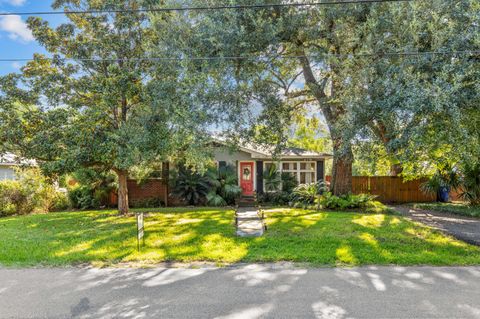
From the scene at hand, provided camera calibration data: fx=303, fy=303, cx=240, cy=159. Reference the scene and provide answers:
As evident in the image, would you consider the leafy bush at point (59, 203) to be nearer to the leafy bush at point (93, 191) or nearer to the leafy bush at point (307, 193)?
the leafy bush at point (93, 191)

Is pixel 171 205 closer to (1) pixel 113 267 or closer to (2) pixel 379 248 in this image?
(1) pixel 113 267

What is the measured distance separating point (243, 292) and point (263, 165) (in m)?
12.6

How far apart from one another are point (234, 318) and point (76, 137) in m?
8.71

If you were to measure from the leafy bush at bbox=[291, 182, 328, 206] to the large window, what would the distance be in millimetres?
2450

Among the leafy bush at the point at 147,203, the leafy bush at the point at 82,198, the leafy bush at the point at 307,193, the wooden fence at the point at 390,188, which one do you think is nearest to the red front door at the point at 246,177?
the leafy bush at the point at 307,193

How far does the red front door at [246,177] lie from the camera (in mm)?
16984

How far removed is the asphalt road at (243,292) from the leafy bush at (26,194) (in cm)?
1054

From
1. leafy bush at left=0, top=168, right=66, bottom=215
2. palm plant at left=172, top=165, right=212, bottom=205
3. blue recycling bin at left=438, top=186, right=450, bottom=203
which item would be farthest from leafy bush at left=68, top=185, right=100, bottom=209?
blue recycling bin at left=438, top=186, right=450, bottom=203

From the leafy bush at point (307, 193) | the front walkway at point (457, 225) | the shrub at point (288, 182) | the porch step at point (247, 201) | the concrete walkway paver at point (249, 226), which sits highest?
the shrub at point (288, 182)

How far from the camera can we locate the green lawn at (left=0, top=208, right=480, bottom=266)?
20.0ft

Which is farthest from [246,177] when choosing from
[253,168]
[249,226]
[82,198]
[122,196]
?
[82,198]

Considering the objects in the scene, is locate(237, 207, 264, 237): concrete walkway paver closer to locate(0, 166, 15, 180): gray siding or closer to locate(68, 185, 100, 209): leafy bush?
locate(68, 185, 100, 209): leafy bush

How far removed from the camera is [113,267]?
5.76m

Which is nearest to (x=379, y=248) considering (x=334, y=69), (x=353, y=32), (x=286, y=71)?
(x=334, y=69)
